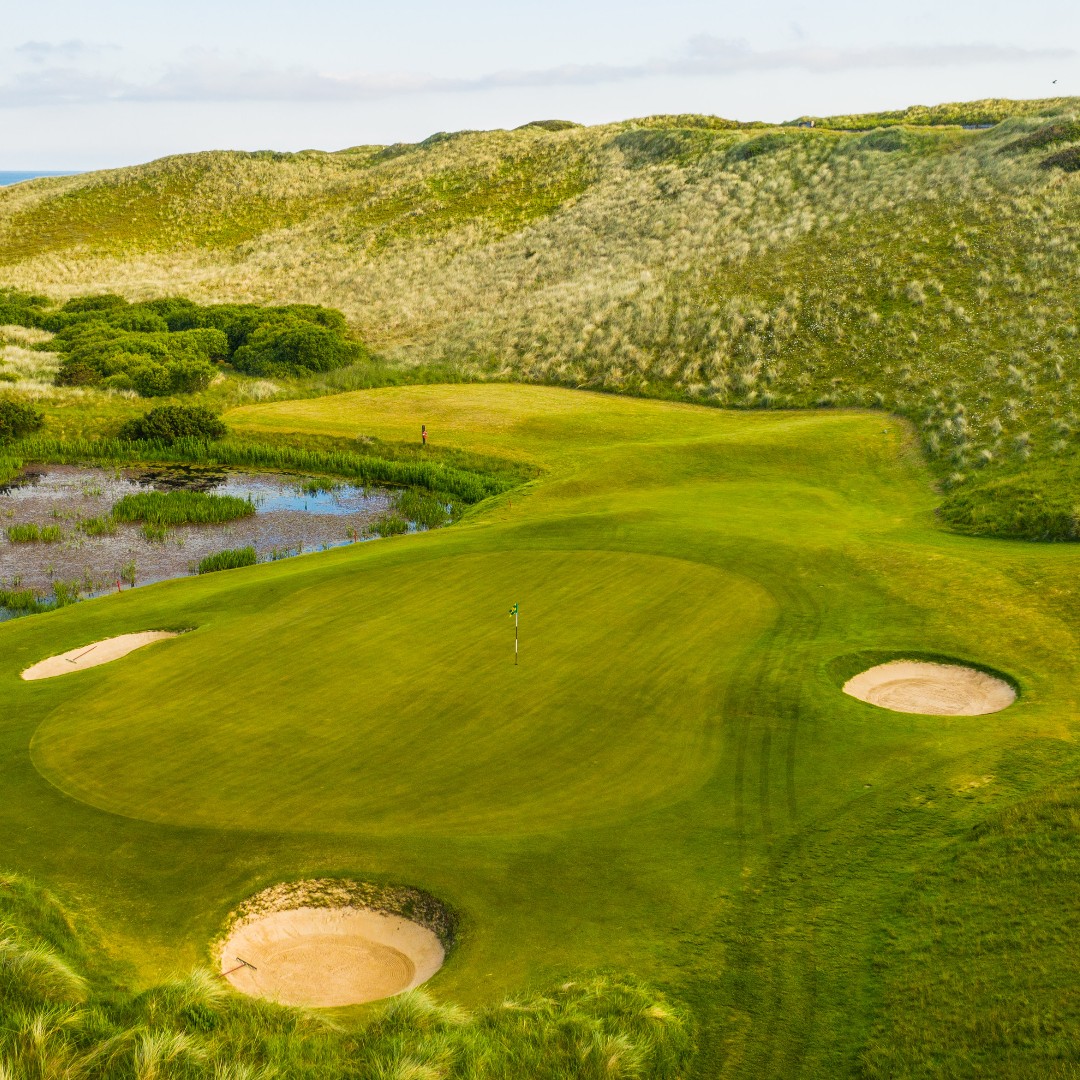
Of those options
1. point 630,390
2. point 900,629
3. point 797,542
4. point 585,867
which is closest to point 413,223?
point 630,390

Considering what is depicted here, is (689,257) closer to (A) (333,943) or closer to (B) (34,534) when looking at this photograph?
(B) (34,534)

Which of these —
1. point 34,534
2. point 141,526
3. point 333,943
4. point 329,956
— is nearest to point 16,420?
point 141,526

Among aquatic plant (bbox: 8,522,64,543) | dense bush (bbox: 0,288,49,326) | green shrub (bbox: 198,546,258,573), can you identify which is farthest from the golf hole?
dense bush (bbox: 0,288,49,326)

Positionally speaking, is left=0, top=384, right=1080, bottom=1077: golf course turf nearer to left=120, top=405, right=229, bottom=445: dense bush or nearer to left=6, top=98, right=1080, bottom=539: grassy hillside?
left=6, top=98, right=1080, bottom=539: grassy hillside

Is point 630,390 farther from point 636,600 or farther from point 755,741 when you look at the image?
point 755,741

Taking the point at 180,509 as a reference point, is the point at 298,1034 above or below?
below

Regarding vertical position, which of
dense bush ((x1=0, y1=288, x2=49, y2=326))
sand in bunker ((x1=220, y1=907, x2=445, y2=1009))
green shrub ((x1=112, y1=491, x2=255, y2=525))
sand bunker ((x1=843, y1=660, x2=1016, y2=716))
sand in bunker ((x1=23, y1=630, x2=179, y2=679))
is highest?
dense bush ((x1=0, y1=288, x2=49, y2=326))

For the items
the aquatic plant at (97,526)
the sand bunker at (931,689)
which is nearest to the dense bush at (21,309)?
the aquatic plant at (97,526)
